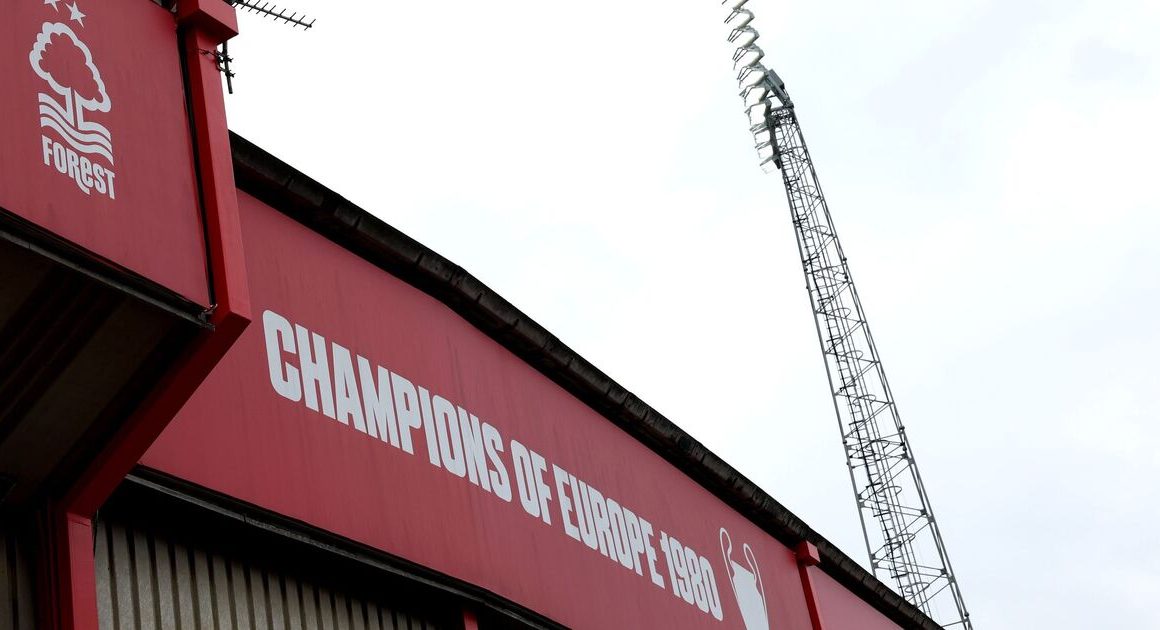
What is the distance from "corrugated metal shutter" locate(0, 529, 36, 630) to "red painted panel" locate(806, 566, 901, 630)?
11.1 meters

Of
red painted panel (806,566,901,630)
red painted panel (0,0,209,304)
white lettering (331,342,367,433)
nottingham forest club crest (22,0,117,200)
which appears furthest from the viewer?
red painted panel (806,566,901,630)

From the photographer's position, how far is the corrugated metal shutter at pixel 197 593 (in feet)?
25.8

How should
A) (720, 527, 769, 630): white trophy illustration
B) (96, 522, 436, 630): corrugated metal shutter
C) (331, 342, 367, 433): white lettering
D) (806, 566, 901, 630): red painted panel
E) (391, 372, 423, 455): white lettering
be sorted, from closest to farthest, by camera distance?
(96, 522, 436, 630): corrugated metal shutter → (331, 342, 367, 433): white lettering → (391, 372, 423, 455): white lettering → (720, 527, 769, 630): white trophy illustration → (806, 566, 901, 630): red painted panel

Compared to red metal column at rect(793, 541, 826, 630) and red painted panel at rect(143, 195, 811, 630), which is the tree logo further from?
red metal column at rect(793, 541, 826, 630)

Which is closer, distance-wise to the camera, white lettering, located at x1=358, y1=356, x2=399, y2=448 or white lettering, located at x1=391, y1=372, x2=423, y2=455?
white lettering, located at x1=358, y1=356, x2=399, y2=448

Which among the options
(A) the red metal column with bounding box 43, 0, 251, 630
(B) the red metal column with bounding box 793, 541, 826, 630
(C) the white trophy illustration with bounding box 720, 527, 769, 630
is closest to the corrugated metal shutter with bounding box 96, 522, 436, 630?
(A) the red metal column with bounding box 43, 0, 251, 630

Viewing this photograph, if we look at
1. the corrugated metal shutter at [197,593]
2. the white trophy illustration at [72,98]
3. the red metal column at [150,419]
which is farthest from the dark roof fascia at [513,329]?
the corrugated metal shutter at [197,593]

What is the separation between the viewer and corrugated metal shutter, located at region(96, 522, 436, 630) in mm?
7859

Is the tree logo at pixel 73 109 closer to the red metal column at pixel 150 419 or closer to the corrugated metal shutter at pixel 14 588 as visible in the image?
the red metal column at pixel 150 419

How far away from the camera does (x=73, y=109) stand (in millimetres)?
7316

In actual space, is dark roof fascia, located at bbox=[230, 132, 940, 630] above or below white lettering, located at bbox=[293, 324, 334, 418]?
above

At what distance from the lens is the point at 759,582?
51.7 feet

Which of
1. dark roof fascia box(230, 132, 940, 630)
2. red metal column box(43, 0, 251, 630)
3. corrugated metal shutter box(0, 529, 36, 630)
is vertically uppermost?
dark roof fascia box(230, 132, 940, 630)

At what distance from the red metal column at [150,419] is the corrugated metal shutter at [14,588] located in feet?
0.37
